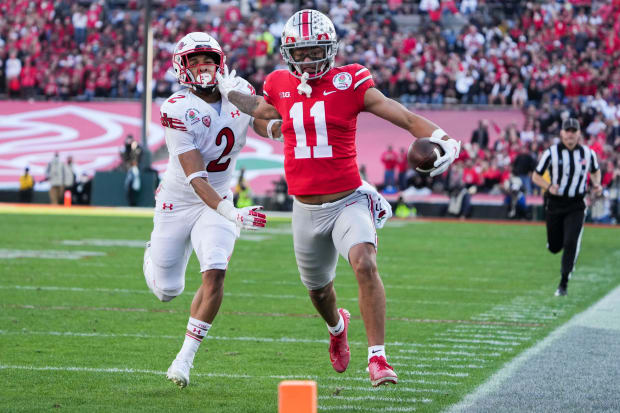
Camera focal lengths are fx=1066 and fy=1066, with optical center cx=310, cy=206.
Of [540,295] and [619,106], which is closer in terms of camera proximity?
[540,295]

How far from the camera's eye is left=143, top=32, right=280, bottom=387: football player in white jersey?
17.4ft

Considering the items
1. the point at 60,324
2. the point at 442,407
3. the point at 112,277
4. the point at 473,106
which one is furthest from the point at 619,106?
the point at 442,407

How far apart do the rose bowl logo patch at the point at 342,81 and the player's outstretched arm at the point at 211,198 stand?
69 cm

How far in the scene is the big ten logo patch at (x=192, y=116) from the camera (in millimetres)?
5449

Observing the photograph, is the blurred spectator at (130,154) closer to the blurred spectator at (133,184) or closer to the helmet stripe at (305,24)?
the blurred spectator at (133,184)

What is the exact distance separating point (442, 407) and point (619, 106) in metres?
19.6

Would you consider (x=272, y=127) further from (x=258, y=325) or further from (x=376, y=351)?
(x=258, y=325)

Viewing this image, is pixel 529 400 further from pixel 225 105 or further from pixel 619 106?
pixel 619 106

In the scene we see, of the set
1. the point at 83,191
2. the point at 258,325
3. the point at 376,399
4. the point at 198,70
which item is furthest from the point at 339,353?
the point at 83,191

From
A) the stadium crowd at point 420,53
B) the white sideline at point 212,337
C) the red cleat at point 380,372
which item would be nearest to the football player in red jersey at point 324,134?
the red cleat at point 380,372

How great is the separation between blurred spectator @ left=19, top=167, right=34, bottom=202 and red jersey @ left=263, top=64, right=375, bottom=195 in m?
19.5

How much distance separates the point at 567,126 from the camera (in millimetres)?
9617

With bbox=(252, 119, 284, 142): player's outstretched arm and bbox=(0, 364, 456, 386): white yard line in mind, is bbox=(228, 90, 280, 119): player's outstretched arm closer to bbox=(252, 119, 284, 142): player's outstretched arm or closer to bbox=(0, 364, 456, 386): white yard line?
bbox=(252, 119, 284, 142): player's outstretched arm

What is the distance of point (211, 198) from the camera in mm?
5301
